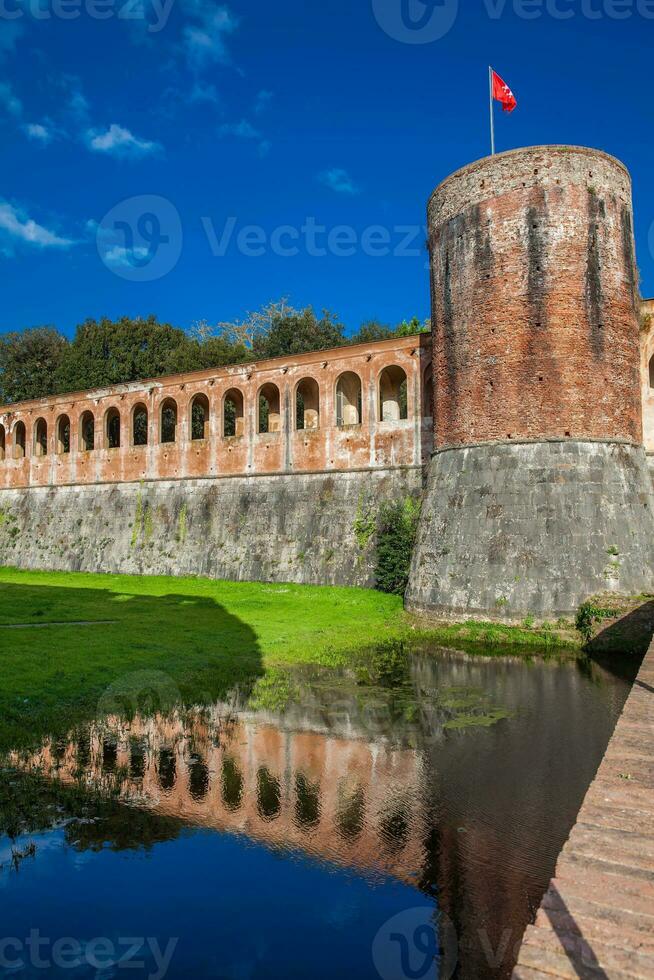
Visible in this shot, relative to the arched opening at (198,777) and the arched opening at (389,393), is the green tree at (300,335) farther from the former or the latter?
the arched opening at (198,777)

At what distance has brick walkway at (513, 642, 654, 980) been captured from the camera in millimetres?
2814

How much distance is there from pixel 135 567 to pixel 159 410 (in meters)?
6.77

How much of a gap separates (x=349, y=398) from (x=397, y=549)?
732 cm

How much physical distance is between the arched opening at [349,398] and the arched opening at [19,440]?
722 inches

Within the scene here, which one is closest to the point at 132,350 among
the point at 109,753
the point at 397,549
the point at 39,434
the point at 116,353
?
the point at 116,353

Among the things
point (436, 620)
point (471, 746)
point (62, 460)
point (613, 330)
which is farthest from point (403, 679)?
point (62, 460)

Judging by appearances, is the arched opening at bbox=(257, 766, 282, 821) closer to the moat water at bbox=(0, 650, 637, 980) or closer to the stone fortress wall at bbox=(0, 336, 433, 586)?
the moat water at bbox=(0, 650, 637, 980)

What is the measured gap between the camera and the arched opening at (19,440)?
34406 mm

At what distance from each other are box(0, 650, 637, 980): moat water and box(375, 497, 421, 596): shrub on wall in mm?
9504

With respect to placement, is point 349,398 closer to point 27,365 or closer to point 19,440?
point 19,440

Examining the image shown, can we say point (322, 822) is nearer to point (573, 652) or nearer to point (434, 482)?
point (573, 652)

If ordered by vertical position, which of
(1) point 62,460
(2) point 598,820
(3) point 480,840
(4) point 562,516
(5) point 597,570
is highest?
(1) point 62,460

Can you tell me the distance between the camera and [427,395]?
71.4ft

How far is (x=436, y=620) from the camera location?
16109 mm
